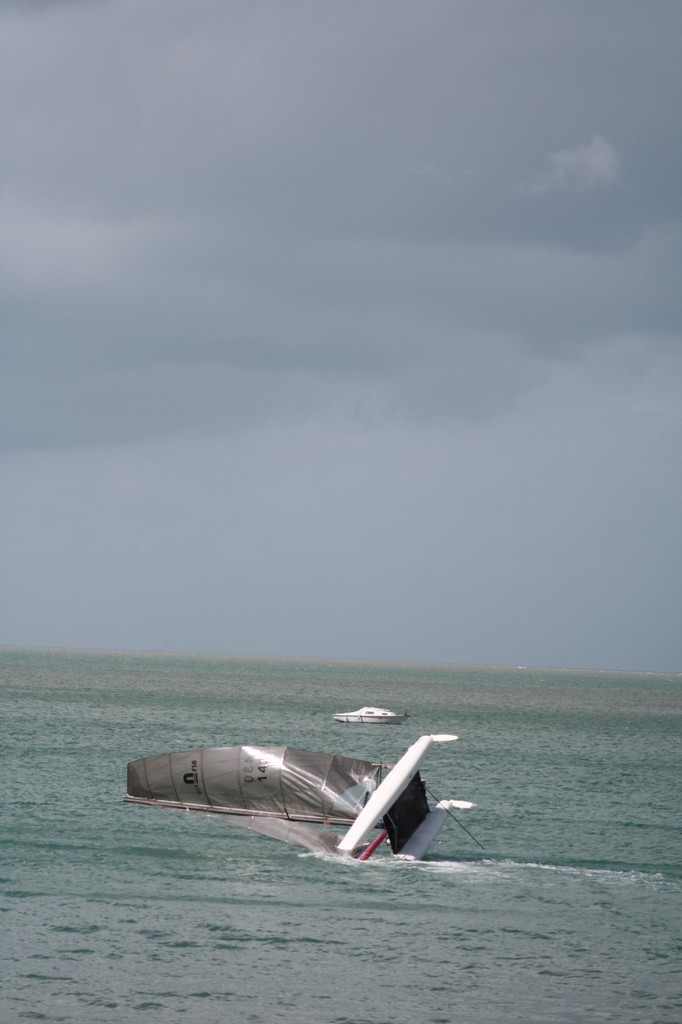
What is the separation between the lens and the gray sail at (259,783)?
37.7 meters

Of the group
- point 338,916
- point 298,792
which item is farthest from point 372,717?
point 338,916

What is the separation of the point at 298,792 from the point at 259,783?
1466mm

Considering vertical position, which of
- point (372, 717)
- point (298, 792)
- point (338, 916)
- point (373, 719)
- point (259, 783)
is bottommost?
point (373, 719)

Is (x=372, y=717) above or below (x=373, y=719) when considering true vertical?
above

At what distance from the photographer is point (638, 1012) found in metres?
21.3

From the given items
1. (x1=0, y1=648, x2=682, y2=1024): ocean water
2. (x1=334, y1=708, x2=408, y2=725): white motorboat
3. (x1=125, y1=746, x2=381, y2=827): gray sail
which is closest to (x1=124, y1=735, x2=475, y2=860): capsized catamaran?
(x1=125, y1=746, x2=381, y2=827): gray sail

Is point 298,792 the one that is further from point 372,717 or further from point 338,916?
point 372,717

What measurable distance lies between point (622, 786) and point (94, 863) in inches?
1478

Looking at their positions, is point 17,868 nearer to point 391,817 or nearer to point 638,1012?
point 391,817

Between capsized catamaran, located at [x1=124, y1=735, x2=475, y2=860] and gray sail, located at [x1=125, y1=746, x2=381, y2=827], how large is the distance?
0.11 feet

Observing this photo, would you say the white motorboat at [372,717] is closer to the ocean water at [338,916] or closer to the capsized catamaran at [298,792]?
the ocean water at [338,916]

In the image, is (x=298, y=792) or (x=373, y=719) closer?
(x=298, y=792)

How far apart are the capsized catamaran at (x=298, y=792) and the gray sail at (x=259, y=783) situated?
0.11 feet

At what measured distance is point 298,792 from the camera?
37.9m
